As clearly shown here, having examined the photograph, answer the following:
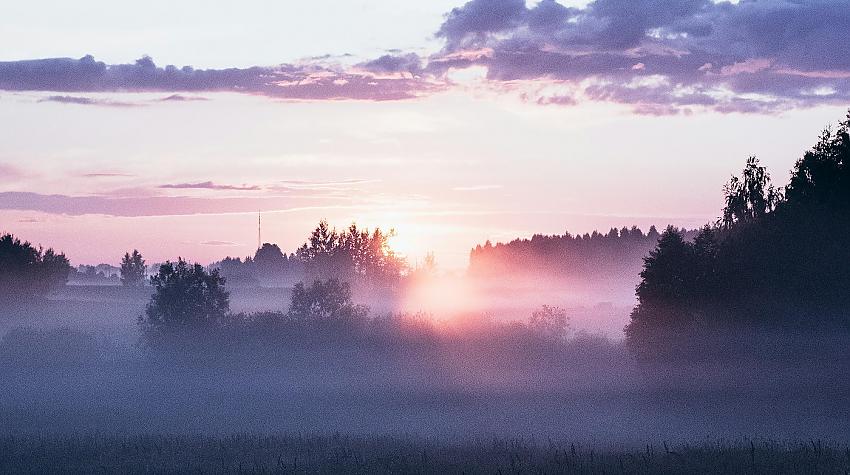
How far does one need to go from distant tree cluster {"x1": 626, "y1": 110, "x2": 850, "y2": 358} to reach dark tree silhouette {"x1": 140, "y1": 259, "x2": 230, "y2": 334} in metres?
39.2

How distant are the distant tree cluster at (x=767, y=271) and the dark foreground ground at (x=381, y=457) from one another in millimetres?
20440

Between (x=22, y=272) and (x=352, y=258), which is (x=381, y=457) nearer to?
(x=22, y=272)

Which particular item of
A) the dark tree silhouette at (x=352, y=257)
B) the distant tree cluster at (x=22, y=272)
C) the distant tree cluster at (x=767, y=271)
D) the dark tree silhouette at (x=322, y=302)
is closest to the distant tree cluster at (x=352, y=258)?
the dark tree silhouette at (x=352, y=257)

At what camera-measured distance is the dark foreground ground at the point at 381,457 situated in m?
26.8

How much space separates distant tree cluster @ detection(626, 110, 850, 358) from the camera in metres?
56.2

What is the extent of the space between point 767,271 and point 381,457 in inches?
1292

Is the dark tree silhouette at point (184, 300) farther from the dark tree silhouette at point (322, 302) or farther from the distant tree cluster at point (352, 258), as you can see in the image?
the distant tree cluster at point (352, 258)

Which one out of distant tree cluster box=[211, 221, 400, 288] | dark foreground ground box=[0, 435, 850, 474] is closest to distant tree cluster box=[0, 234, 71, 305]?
distant tree cluster box=[211, 221, 400, 288]

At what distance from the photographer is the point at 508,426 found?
58.1m

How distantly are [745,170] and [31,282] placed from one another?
9423cm

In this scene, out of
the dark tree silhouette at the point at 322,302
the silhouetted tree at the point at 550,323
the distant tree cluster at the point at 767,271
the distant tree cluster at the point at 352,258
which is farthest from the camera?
the distant tree cluster at the point at 352,258

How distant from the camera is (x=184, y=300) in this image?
3396 inches

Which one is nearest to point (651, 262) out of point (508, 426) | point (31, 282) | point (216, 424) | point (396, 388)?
point (508, 426)

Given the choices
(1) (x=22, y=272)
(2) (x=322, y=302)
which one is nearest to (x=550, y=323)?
(2) (x=322, y=302)
